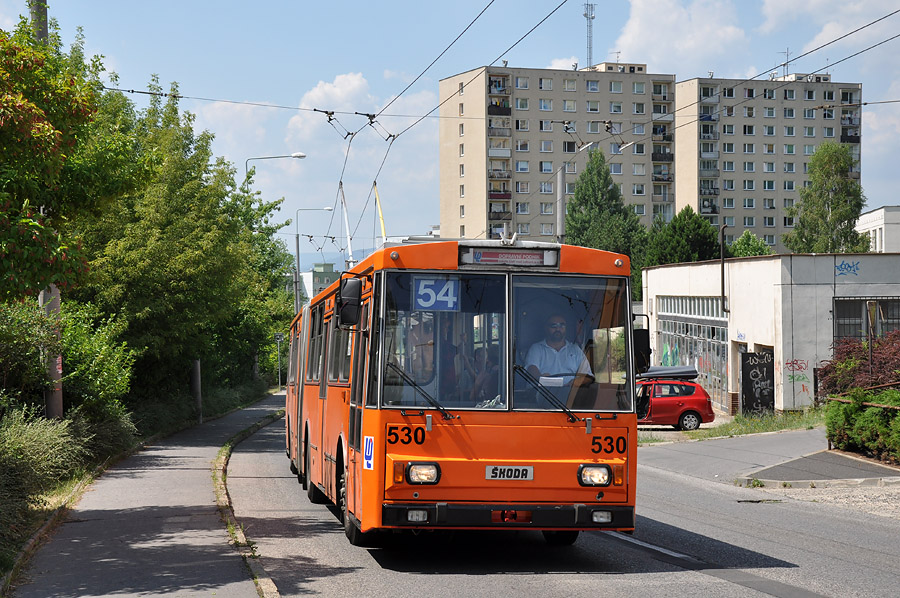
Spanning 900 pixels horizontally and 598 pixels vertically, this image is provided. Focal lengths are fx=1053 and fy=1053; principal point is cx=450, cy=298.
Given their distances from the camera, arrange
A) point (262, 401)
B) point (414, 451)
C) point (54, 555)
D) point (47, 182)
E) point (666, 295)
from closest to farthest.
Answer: point (414, 451)
point (54, 555)
point (47, 182)
point (666, 295)
point (262, 401)

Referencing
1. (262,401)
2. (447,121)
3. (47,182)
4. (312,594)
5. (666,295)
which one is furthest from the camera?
(447,121)

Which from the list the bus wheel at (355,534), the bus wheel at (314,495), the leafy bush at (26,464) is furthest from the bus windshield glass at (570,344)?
the bus wheel at (314,495)

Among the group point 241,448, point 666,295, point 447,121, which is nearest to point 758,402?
point 666,295

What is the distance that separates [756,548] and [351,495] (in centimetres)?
407

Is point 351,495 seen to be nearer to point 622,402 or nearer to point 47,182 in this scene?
point 622,402

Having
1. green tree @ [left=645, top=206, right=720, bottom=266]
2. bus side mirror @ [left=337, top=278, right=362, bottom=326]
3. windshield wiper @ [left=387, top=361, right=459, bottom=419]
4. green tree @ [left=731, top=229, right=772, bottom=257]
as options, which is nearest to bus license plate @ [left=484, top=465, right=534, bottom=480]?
windshield wiper @ [left=387, top=361, right=459, bottom=419]

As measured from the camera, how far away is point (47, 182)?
36.7 feet

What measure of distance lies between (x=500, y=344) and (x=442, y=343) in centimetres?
A: 51

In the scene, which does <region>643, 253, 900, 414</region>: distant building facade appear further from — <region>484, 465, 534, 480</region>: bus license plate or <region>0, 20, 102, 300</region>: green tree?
<region>0, 20, 102, 300</region>: green tree

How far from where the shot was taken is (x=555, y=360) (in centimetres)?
910

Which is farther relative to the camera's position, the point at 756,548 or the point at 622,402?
the point at 756,548

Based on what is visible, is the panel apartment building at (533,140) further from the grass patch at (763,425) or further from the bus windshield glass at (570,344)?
the bus windshield glass at (570,344)

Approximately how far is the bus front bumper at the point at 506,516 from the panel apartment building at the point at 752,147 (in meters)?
93.9

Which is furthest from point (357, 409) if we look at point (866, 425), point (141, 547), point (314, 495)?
point (866, 425)
